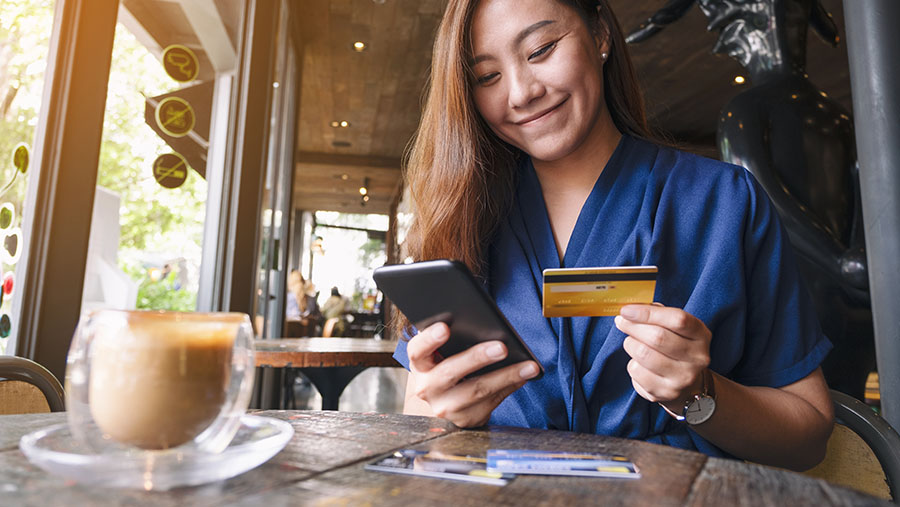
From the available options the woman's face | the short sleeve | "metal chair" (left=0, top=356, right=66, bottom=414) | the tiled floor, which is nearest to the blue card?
the short sleeve

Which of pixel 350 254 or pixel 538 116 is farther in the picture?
pixel 350 254

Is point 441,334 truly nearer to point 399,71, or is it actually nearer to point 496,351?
point 496,351

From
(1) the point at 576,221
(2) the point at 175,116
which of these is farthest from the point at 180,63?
(1) the point at 576,221

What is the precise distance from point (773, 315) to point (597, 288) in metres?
0.48

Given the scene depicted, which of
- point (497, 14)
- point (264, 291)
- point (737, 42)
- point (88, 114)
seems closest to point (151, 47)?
point (88, 114)

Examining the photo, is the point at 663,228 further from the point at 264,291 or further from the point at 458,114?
the point at 264,291

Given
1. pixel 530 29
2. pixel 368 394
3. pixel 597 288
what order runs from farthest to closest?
1. pixel 368 394
2. pixel 530 29
3. pixel 597 288

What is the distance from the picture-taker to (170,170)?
2.71m

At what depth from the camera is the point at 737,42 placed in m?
2.01

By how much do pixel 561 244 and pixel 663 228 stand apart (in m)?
0.22

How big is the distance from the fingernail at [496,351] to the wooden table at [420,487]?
5.3 inches

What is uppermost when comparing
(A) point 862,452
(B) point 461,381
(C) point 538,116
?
(C) point 538,116

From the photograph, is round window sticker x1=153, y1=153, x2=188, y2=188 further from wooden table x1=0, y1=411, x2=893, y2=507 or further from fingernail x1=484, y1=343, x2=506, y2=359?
fingernail x1=484, y1=343, x2=506, y2=359

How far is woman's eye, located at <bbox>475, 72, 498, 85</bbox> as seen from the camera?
125 centimetres
